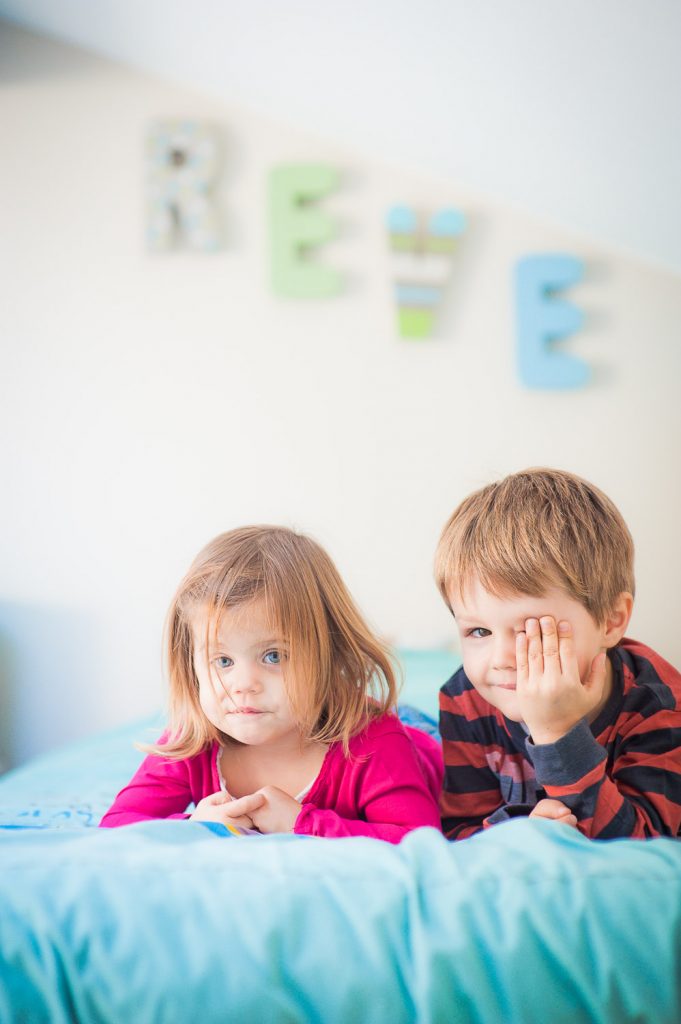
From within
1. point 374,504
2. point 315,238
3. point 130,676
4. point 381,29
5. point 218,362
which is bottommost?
point 130,676

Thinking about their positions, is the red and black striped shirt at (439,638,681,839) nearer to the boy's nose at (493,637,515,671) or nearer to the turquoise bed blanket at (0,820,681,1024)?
the boy's nose at (493,637,515,671)

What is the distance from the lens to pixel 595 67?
5.82 feet

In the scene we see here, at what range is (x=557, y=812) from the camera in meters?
0.86

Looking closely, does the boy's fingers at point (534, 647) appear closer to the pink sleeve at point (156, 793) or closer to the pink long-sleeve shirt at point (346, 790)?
the pink long-sleeve shirt at point (346, 790)

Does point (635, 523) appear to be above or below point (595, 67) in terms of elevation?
below

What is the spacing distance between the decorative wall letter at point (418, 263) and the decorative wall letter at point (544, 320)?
0.69ft

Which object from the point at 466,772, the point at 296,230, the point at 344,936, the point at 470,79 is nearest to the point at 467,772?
the point at 466,772

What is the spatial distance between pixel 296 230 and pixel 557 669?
1.91 metres

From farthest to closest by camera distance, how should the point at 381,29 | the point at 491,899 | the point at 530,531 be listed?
the point at 381,29 → the point at 530,531 → the point at 491,899

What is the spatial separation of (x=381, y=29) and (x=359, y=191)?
0.55 m

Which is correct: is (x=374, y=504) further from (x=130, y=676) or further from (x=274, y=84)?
(x=274, y=84)


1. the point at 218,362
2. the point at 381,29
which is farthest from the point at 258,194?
the point at 381,29

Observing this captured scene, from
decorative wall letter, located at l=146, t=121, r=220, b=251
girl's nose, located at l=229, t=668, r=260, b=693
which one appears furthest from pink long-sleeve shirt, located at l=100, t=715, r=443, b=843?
decorative wall letter, located at l=146, t=121, r=220, b=251

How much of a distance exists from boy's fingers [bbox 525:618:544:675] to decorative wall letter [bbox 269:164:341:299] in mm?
1773
